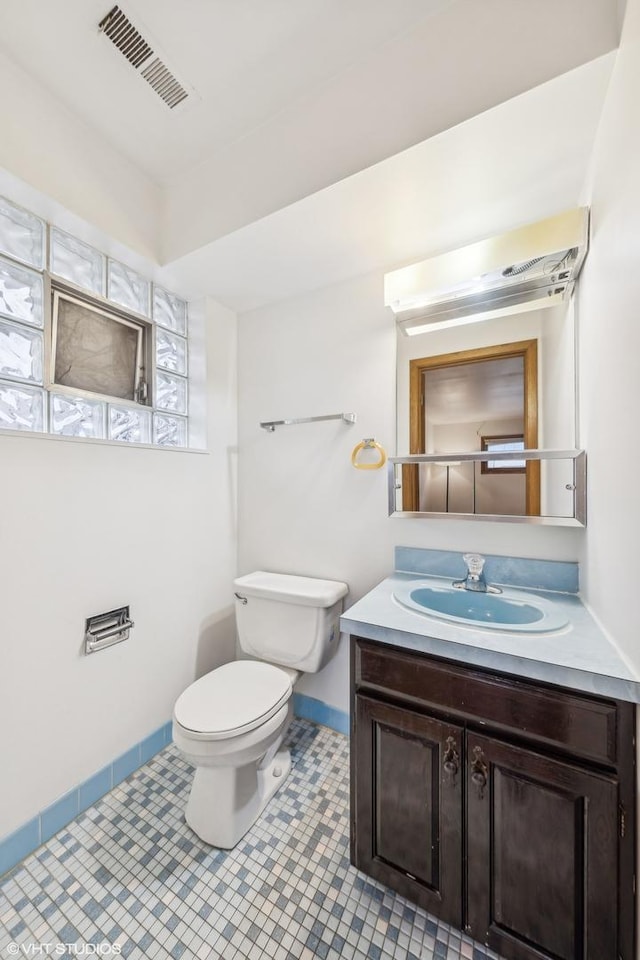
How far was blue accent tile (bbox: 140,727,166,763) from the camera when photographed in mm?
1583

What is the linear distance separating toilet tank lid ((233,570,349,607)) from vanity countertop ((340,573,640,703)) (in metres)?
0.40

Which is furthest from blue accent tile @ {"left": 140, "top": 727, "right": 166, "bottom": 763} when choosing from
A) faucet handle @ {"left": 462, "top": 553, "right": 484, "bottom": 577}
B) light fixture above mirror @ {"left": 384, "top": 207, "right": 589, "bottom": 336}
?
light fixture above mirror @ {"left": 384, "top": 207, "right": 589, "bottom": 336}

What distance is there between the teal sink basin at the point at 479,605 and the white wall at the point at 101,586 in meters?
1.07

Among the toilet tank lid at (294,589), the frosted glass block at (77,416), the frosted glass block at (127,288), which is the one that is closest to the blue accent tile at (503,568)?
the toilet tank lid at (294,589)

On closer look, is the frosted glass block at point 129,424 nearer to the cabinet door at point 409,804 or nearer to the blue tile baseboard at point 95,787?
the blue tile baseboard at point 95,787

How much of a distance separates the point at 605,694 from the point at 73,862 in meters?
1.65

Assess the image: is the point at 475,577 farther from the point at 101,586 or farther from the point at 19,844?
the point at 19,844

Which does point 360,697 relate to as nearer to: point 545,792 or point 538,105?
point 545,792

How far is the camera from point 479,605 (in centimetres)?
128

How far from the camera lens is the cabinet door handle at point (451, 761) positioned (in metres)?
0.92

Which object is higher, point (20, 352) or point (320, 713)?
point (20, 352)

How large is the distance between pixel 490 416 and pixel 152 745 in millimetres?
2015

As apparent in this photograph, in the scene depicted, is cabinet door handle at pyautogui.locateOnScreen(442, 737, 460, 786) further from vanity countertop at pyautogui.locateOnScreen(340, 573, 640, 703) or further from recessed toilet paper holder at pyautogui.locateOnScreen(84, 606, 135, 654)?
recessed toilet paper holder at pyautogui.locateOnScreen(84, 606, 135, 654)

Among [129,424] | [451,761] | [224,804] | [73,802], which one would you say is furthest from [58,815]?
[129,424]
